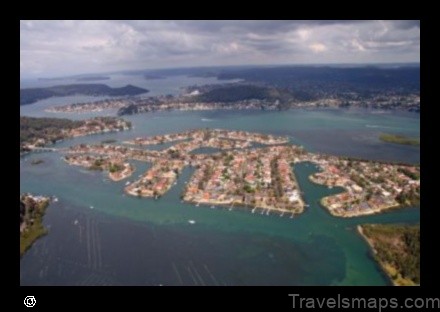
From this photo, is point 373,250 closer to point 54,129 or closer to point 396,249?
point 396,249

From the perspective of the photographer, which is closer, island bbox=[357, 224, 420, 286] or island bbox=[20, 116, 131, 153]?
island bbox=[357, 224, 420, 286]

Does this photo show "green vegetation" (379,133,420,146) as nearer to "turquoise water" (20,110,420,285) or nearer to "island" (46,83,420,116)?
"turquoise water" (20,110,420,285)

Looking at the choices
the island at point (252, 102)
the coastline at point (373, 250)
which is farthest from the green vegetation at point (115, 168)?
the island at point (252, 102)

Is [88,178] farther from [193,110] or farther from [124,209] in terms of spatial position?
[193,110]

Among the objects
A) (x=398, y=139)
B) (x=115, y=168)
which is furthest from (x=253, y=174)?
(x=398, y=139)

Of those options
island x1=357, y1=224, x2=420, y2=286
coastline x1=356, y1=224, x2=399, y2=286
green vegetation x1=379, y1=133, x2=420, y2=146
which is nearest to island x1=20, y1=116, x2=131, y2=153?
green vegetation x1=379, y1=133, x2=420, y2=146

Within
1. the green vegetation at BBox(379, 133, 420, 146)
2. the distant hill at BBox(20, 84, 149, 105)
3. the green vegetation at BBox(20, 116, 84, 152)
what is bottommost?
the green vegetation at BBox(379, 133, 420, 146)
